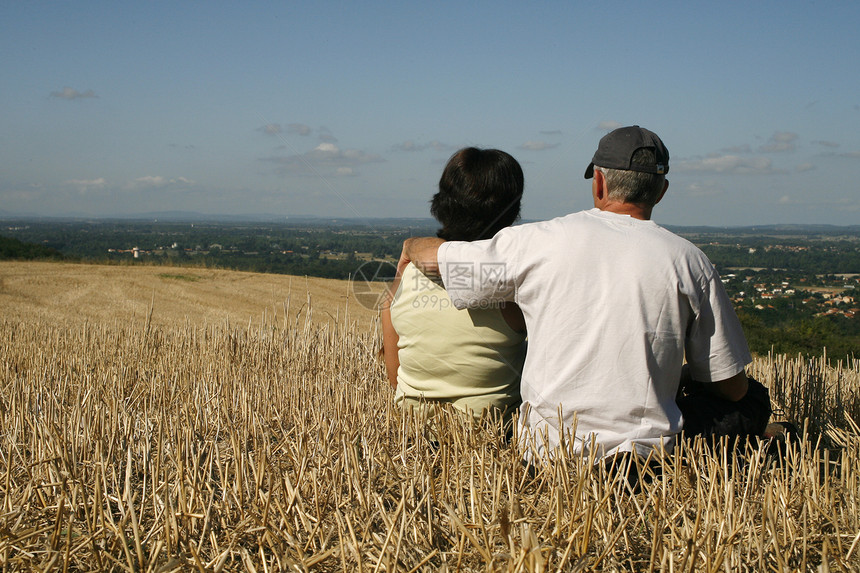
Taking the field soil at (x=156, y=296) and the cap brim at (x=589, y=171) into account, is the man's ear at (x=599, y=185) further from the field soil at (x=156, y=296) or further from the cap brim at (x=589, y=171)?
the field soil at (x=156, y=296)

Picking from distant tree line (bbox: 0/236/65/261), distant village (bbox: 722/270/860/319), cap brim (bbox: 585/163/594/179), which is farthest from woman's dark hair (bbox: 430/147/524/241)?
distant tree line (bbox: 0/236/65/261)

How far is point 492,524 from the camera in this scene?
2.11 metres

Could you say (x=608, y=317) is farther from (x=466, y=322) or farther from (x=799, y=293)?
(x=799, y=293)

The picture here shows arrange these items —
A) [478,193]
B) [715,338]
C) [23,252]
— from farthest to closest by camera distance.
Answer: [23,252] → [478,193] → [715,338]

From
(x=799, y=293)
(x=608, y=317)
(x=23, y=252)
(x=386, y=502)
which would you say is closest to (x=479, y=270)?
(x=608, y=317)

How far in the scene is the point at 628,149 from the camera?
250 centimetres

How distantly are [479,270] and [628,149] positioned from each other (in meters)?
0.76

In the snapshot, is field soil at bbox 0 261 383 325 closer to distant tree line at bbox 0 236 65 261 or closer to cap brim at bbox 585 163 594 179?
distant tree line at bbox 0 236 65 261

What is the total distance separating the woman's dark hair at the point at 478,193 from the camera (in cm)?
279

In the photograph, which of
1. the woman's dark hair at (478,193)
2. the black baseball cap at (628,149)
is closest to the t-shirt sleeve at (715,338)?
the black baseball cap at (628,149)

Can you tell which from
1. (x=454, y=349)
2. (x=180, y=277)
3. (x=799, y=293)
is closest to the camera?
(x=454, y=349)

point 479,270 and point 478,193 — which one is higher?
point 478,193

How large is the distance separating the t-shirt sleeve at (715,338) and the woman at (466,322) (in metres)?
0.75

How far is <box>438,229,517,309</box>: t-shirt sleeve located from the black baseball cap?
0.52 metres
